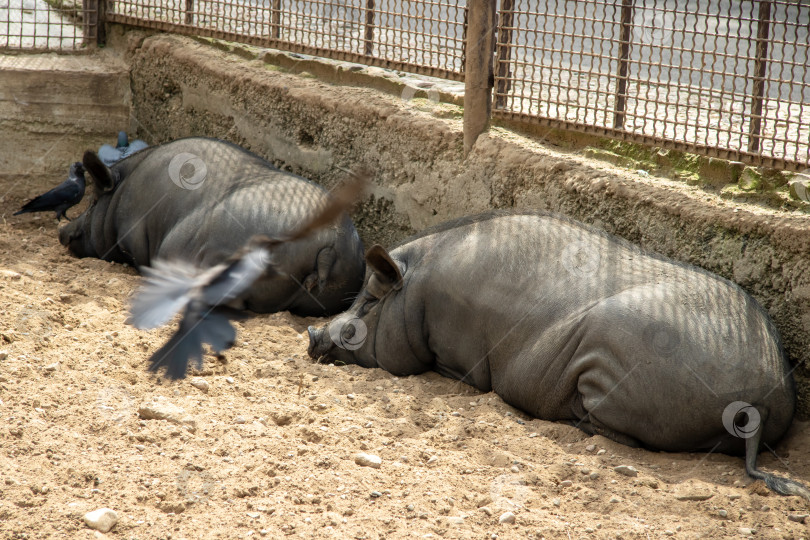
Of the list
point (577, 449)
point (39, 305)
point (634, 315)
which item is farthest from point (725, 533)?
point (39, 305)

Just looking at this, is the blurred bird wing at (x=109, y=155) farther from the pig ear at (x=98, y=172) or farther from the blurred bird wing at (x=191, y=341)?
the blurred bird wing at (x=191, y=341)

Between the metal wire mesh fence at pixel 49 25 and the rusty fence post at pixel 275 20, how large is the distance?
2.13 metres

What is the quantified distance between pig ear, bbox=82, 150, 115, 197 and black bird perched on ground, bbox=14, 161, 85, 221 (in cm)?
35

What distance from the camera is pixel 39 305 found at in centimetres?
480

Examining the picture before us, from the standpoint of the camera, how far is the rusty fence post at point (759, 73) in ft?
13.4

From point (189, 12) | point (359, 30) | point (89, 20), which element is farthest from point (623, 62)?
point (89, 20)

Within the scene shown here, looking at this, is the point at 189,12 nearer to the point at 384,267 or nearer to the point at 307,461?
the point at 384,267

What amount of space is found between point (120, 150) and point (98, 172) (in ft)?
3.17

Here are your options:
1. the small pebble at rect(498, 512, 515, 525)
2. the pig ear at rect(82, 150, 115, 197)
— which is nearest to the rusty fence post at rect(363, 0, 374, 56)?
the pig ear at rect(82, 150, 115, 197)

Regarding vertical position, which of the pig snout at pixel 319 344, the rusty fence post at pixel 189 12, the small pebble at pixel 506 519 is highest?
the rusty fence post at pixel 189 12

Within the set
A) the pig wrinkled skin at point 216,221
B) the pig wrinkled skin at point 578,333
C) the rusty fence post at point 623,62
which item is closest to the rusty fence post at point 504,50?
the rusty fence post at point 623,62

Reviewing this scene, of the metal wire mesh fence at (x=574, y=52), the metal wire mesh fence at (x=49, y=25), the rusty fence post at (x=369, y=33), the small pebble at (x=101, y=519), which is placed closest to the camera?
the small pebble at (x=101, y=519)

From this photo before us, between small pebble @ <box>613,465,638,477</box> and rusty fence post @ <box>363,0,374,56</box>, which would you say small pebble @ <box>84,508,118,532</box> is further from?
rusty fence post @ <box>363,0,374,56</box>

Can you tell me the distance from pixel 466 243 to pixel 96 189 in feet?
10.7
